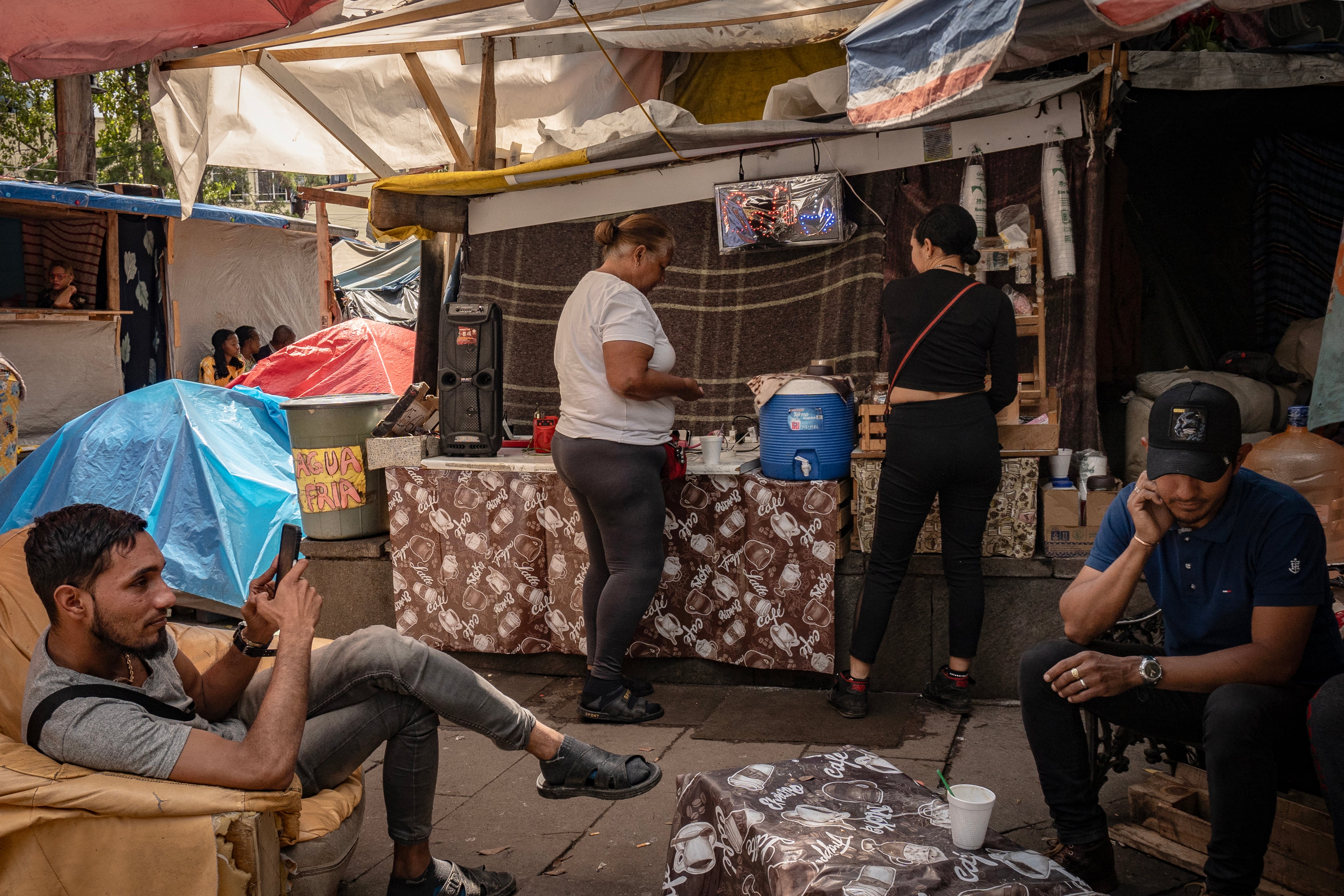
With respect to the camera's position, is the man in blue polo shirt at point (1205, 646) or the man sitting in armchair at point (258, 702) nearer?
the man sitting in armchair at point (258, 702)

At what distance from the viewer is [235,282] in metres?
12.9

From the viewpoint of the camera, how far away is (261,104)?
743 centimetres

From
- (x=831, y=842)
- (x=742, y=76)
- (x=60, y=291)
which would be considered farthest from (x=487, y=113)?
(x=60, y=291)

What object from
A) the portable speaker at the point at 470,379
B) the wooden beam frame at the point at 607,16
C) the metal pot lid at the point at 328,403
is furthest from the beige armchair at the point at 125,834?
the wooden beam frame at the point at 607,16

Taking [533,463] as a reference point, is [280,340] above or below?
above

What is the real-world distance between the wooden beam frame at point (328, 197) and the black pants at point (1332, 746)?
7481 mm

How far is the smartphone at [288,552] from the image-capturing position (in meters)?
2.68

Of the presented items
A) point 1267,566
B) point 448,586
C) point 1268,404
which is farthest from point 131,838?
point 1268,404

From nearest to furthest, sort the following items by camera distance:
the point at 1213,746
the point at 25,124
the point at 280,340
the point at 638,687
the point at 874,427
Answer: the point at 1213,746 → the point at 874,427 → the point at 638,687 → the point at 280,340 → the point at 25,124

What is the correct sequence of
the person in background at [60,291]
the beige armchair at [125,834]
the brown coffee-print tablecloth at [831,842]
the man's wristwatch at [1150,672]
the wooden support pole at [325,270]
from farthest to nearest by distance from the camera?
the person in background at [60,291] < the wooden support pole at [325,270] < the man's wristwatch at [1150,672] < the beige armchair at [125,834] < the brown coffee-print tablecloth at [831,842]

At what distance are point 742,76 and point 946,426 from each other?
350cm

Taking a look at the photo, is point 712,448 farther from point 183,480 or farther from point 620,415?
point 183,480

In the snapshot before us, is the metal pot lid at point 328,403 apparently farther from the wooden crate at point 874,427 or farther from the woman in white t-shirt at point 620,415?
the wooden crate at point 874,427

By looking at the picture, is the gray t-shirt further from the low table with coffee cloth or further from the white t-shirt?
Answer: the low table with coffee cloth
